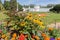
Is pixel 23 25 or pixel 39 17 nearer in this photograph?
pixel 23 25

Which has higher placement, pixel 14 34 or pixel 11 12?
pixel 11 12

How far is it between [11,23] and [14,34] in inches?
7.2

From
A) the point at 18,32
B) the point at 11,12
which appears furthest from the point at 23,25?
the point at 11,12

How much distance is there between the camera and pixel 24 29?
11.1 ft

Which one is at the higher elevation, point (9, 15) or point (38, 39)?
point (9, 15)

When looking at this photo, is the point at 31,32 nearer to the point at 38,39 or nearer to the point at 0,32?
the point at 38,39

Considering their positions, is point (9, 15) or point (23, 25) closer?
point (23, 25)

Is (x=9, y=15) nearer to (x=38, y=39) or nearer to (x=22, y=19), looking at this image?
(x=22, y=19)

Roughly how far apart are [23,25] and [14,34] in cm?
17

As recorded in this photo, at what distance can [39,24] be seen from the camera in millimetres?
3500

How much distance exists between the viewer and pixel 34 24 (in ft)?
11.3

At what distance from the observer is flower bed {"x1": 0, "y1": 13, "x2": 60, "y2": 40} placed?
3.37 meters

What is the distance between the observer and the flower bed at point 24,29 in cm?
337

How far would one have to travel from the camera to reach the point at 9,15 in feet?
11.8
